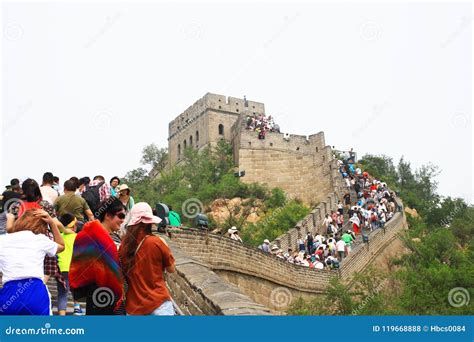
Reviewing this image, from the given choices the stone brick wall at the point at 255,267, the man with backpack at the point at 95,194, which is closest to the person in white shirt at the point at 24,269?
the man with backpack at the point at 95,194

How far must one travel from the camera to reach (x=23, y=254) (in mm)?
5543

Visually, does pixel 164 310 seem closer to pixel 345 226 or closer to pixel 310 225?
pixel 310 225

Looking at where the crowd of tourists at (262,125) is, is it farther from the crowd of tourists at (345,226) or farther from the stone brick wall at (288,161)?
the crowd of tourists at (345,226)

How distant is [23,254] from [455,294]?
17120 millimetres

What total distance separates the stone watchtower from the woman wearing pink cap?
49.6m

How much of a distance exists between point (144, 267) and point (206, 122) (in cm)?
5175

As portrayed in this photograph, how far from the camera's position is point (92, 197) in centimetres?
1150

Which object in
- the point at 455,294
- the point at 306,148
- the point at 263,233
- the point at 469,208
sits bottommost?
the point at 455,294

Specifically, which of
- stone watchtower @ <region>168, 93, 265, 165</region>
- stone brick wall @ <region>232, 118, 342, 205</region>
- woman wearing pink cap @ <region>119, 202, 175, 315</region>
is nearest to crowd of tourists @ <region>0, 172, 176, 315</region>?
woman wearing pink cap @ <region>119, 202, 175, 315</region>

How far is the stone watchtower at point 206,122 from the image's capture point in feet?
187

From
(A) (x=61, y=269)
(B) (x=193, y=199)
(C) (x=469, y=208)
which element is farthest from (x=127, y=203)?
(C) (x=469, y=208)

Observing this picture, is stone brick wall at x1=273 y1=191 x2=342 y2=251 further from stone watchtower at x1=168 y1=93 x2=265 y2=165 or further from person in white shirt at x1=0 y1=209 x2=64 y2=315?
stone watchtower at x1=168 y1=93 x2=265 y2=165

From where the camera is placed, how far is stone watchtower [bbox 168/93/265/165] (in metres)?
56.9

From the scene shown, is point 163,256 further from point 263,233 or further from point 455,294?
point 263,233
